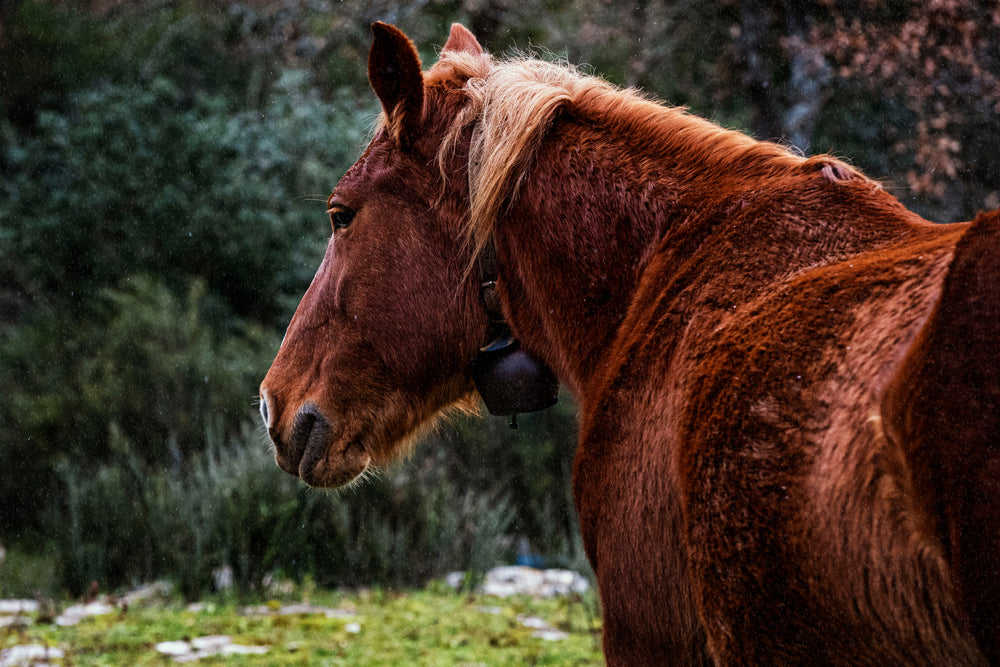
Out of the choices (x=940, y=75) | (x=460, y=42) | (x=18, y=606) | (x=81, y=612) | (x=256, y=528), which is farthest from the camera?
(x=940, y=75)

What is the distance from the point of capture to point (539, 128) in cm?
191

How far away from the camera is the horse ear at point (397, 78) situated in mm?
1939

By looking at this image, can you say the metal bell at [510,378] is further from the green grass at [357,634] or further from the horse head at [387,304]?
the green grass at [357,634]

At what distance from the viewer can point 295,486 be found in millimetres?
5484

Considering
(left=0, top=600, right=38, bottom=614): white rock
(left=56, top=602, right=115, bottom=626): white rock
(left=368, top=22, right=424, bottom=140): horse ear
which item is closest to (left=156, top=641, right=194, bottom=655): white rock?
(left=56, top=602, right=115, bottom=626): white rock

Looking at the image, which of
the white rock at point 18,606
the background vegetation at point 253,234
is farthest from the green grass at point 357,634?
the background vegetation at point 253,234

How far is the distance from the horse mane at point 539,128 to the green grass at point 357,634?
109 inches

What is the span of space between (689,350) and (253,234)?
25.3 ft

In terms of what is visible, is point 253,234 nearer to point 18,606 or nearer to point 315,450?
point 18,606

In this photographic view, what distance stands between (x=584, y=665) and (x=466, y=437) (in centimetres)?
316

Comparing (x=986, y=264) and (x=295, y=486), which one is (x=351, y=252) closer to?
(x=986, y=264)

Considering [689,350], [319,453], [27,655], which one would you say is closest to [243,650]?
[27,655]

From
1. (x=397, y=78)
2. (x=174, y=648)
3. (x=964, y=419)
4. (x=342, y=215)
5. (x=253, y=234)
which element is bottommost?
(x=174, y=648)

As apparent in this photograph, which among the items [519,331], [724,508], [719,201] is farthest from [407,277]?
[724,508]
